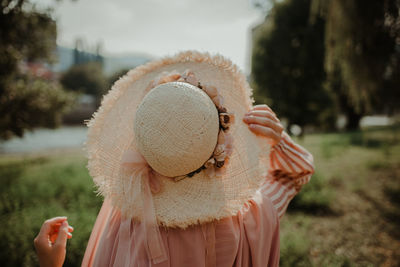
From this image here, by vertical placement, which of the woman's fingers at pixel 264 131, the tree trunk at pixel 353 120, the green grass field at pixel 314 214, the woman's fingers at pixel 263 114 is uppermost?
the woman's fingers at pixel 263 114

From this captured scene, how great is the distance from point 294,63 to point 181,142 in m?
15.0

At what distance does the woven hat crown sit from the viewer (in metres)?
1.09

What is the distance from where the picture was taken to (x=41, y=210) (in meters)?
3.60

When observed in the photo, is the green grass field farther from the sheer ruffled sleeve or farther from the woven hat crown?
the woven hat crown

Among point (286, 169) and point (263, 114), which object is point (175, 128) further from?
point (286, 169)

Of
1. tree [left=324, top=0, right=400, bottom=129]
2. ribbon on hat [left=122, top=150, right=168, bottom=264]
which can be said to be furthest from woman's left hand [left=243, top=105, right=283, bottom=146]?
tree [left=324, top=0, right=400, bottom=129]

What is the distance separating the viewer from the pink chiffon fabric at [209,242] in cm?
117

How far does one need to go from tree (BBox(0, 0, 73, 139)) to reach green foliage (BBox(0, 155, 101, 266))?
57.3 inches

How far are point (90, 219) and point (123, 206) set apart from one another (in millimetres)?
2506

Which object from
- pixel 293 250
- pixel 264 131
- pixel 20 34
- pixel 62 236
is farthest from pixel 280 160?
pixel 20 34

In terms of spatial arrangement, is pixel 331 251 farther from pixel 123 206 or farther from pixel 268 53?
pixel 268 53

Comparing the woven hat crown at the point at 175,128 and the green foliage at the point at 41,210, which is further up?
the woven hat crown at the point at 175,128

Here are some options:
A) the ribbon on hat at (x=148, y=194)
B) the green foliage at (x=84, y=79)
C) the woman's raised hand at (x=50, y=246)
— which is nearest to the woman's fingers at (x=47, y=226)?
the woman's raised hand at (x=50, y=246)

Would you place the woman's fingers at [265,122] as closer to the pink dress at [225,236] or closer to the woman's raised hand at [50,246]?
the pink dress at [225,236]
